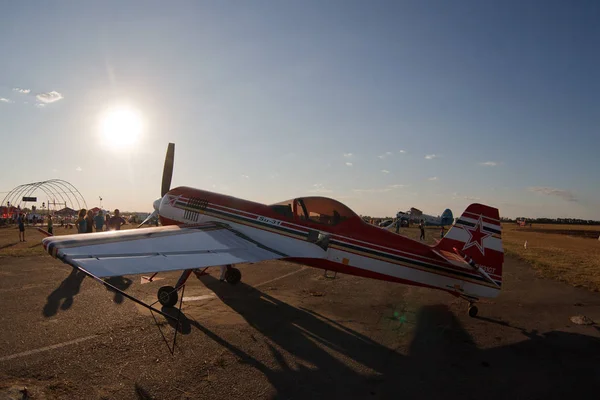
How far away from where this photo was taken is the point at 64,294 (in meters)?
8.24

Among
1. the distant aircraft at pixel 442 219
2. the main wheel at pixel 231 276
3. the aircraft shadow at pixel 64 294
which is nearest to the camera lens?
the aircraft shadow at pixel 64 294

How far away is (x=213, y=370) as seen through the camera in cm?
459

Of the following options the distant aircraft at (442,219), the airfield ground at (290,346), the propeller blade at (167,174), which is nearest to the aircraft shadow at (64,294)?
the airfield ground at (290,346)

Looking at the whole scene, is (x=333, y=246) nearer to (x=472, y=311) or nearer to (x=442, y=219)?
(x=472, y=311)

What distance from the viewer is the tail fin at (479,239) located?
7246mm

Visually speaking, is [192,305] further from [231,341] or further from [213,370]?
[213,370]

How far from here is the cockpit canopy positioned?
25.8 feet

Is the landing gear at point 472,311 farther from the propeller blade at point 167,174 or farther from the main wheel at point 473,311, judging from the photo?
the propeller blade at point 167,174

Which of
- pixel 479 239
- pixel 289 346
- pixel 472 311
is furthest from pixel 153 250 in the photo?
pixel 472 311

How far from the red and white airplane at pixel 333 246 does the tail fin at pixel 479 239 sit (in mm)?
19

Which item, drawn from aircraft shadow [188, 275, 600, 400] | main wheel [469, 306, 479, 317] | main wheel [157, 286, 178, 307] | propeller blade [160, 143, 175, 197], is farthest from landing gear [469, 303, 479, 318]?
propeller blade [160, 143, 175, 197]

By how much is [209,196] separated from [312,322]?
5109 millimetres

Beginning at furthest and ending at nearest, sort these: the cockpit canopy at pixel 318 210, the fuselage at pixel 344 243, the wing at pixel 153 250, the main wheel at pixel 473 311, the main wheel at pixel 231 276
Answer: the main wheel at pixel 231 276 → the cockpit canopy at pixel 318 210 → the main wheel at pixel 473 311 → the fuselage at pixel 344 243 → the wing at pixel 153 250

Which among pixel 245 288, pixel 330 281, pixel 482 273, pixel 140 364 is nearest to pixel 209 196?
pixel 245 288
